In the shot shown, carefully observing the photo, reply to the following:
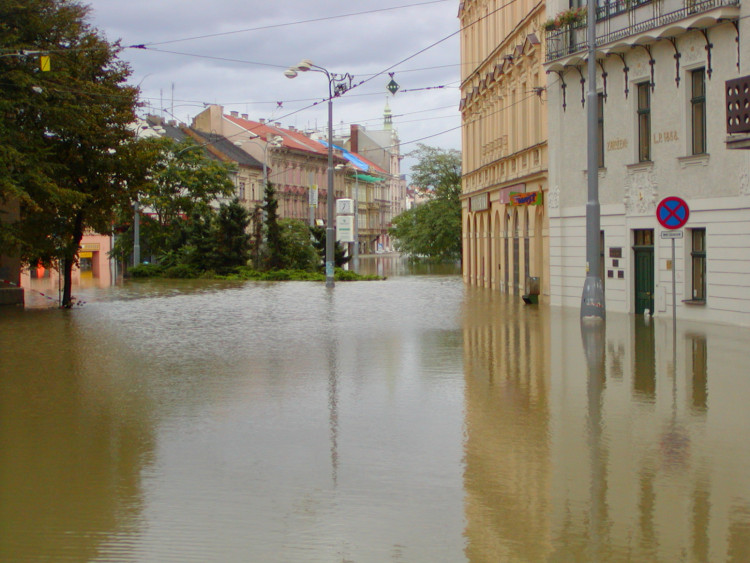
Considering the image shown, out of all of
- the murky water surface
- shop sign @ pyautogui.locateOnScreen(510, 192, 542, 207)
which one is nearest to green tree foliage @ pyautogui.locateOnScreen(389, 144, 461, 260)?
shop sign @ pyautogui.locateOnScreen(510, 192, 542, 207)

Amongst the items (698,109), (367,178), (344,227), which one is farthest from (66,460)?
(367,178)

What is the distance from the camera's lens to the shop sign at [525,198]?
32.0 metres

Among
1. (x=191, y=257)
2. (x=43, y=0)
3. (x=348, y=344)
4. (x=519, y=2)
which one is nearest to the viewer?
(x=348, y=344)

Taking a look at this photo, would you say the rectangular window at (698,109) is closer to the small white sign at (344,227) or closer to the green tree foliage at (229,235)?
the green tree foliage at (229,235)

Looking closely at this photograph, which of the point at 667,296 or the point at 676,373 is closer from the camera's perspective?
the point at 676,373

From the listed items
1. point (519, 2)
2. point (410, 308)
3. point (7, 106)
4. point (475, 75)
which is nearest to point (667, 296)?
point (410, 308)

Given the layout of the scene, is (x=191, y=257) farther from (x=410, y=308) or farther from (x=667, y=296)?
(x=667, y=296)

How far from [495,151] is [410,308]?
13085mm

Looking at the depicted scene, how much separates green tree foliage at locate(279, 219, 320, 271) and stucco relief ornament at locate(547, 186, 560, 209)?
28.1 metres

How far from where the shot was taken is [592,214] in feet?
72.9

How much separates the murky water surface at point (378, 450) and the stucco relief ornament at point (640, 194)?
6.28m

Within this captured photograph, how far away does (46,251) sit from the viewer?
29.7m

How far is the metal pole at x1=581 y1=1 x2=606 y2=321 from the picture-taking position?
2198 centimetres

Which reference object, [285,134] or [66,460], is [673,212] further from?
[285,134]
